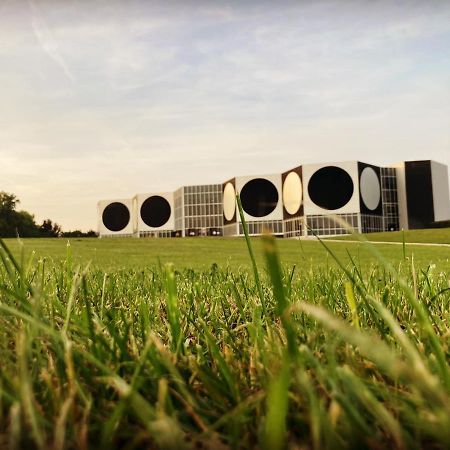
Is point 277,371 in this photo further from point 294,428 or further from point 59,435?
point 59,435

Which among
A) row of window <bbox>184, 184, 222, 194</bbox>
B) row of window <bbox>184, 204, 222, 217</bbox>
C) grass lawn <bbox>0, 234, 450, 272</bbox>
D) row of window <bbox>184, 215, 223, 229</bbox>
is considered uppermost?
row of window <bbox>184, 184, 222, 194</bbox>

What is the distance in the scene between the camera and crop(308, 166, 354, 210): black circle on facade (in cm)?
6812

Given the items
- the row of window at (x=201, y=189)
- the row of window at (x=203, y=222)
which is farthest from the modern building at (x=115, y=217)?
the row of window at (x=201, y=189)

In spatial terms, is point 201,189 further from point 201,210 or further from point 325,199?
point 325,199

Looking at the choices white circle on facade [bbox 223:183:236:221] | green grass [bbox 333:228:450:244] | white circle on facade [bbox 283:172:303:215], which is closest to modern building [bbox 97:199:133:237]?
white circle on facade [bbox 223:183:236:221]

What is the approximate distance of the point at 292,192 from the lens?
7169 centimetres

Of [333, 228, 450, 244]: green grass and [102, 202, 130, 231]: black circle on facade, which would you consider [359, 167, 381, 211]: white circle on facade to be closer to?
[333, 228, 450, 244]: green grass

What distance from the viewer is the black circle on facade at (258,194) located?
7475cm

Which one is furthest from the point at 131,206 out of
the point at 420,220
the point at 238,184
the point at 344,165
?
the point at 420,220

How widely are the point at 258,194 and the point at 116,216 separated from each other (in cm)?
3075

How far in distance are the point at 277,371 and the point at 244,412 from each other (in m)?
0.23

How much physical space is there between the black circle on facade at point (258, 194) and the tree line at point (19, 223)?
107ft

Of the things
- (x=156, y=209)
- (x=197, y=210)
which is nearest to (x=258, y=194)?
(x=197, y=210)

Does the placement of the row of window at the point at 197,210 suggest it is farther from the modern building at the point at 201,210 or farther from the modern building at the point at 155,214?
the modern building at the point at 155,214
